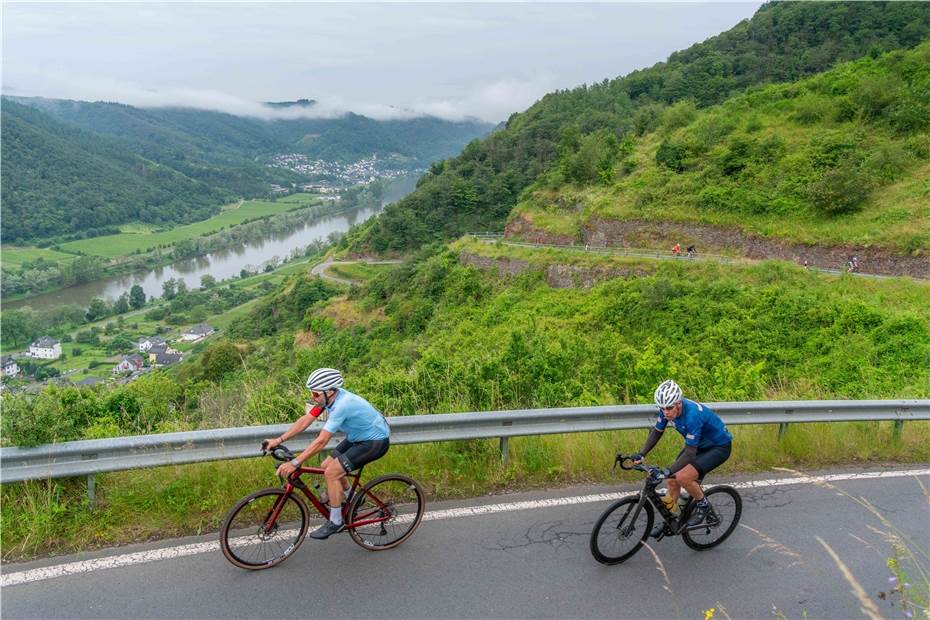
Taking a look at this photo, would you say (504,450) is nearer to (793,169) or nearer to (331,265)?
(793,169)

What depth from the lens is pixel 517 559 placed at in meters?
4.15

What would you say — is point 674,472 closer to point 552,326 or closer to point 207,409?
point 207,409

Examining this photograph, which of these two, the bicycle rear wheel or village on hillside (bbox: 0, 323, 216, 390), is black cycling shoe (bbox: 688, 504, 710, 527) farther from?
village on hillside (bbox: 0, 323, 216, 390)

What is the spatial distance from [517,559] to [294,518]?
184 centimetres

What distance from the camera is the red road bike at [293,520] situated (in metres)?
4.07

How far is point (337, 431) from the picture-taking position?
13.6ft

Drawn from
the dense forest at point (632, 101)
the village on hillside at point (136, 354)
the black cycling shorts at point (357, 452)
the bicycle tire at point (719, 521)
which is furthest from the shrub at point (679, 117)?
the village on hillside at point (136, 354)

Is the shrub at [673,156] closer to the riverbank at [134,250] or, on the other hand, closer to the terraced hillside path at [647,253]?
the terraced hillside path at [647,253]

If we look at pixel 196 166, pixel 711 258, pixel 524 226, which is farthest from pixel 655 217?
pixel 196 166

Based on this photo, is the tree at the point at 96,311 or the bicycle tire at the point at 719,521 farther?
the tree at the point at 96,311

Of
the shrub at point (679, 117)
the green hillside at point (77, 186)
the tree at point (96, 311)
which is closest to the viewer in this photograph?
the shrub at point (679, 117)

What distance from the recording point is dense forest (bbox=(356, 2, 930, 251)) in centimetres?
5166

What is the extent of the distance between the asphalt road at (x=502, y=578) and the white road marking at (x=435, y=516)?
0.14 ft

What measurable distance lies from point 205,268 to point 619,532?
114 meters
